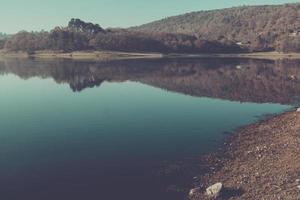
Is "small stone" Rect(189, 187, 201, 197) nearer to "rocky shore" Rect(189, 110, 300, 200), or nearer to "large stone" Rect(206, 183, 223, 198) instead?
"rocky shore" Rect(189, 110, 300, 200)

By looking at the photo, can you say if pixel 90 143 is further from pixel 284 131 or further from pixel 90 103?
pixel 90 103

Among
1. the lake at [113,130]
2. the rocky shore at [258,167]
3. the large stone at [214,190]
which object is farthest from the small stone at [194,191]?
the large stone at [214,190]

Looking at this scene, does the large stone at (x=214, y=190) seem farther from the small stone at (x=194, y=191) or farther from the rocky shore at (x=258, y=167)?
the small stone at (x=194, y=191)

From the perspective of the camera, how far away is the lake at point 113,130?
125ft

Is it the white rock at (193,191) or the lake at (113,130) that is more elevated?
the white rock at (193,191)

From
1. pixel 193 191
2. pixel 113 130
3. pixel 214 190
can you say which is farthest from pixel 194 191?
pixel 113 130

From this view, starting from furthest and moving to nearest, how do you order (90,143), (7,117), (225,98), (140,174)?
(225,98) → (7,117) → (90,143) → (140,174)

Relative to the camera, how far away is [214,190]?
33.8 meters

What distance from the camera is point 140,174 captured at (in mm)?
40500

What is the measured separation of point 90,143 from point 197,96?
162ft

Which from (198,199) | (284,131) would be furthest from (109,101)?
(198,199)

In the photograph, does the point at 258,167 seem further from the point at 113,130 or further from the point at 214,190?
the point at 113,130

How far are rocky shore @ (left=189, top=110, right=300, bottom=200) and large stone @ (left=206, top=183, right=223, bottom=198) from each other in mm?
294

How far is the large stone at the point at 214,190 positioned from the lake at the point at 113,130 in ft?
8.98
